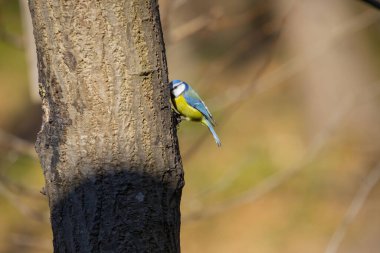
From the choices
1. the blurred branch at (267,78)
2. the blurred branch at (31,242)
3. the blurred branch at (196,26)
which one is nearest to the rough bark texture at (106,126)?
the blurred branch at (267,78)

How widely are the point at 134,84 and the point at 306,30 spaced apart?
23.1ft

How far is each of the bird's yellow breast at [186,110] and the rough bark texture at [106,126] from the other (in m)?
1.39

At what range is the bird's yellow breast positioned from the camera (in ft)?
10.5

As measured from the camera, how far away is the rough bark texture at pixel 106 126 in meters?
1.66

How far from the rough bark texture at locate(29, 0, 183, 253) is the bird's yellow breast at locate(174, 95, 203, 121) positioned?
139 centimetres

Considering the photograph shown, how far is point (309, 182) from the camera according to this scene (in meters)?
8.21

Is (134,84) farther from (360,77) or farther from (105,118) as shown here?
(360,77)

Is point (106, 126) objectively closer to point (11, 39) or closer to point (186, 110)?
point (186, 110)

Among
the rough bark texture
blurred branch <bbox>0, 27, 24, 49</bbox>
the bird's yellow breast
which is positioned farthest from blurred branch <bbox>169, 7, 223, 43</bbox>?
the rough bark texture

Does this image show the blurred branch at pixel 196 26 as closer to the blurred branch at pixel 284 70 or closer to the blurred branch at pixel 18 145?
the blurred branch at pixel 284 70

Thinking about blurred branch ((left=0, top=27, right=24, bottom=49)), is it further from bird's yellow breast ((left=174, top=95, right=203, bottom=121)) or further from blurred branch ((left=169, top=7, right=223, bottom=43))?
bird's yellow breast ((left=174, top=95, right=203, bottom=121))

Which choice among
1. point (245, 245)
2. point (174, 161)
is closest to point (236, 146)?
point (245, 245)

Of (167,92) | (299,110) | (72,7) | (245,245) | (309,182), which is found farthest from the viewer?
(299,110)

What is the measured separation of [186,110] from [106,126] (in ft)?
5.01
